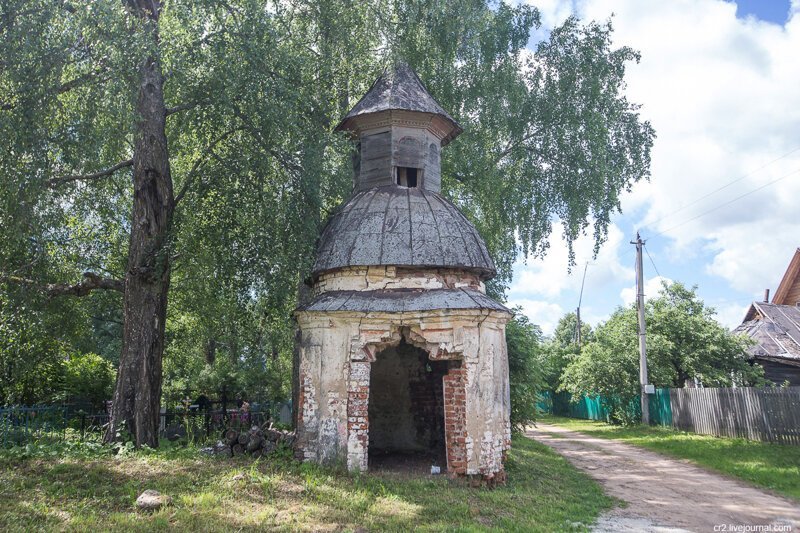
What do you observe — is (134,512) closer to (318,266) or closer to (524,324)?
(318,266)

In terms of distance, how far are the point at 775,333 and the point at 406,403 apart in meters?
17.3

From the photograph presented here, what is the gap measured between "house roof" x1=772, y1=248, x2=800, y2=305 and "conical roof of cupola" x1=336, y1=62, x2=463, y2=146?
2613 centimetres

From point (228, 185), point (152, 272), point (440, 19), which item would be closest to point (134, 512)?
point (152, 272)

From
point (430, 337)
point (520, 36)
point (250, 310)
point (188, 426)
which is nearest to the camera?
point (430, 337)

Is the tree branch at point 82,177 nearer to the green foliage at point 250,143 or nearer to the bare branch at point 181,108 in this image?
the green foliage at point 250,143

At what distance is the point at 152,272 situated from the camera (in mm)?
10953

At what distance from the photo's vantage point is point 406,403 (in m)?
Answer: 14.2

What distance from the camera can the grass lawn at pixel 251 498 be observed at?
Answer: 277 inches

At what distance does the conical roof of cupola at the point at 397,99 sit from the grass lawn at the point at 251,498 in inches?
291

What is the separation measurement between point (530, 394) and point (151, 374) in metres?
10.3

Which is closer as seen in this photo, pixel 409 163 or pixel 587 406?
pixel 409 163

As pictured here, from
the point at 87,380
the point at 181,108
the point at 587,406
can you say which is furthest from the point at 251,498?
the point at 587,406

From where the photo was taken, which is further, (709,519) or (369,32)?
(369,32)

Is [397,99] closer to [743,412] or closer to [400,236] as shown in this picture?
[400,236]
